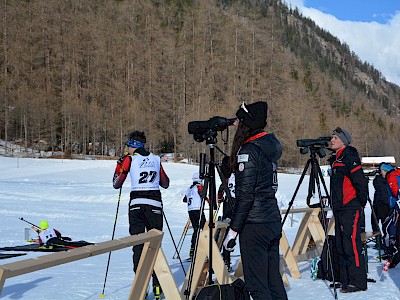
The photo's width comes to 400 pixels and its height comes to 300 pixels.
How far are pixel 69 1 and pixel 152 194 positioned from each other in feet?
240

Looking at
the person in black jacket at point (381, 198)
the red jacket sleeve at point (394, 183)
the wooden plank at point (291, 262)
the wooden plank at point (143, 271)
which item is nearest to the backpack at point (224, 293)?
the wooden plank at point (143, 271)

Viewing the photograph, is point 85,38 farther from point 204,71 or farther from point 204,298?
point 204,298

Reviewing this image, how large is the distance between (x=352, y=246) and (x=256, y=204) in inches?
95.4

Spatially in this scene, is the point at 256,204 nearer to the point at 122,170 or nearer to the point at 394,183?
the point at 122,170

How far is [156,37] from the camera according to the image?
68188 millimetres

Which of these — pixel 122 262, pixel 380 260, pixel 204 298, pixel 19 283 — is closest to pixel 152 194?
pixel 204 298

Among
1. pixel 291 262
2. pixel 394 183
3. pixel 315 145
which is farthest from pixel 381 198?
pixel 315 145

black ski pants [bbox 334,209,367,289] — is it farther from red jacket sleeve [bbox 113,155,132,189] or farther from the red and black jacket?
red jacket sleeve [bbox 113,155,132,189]

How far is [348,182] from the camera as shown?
5266 millimetres

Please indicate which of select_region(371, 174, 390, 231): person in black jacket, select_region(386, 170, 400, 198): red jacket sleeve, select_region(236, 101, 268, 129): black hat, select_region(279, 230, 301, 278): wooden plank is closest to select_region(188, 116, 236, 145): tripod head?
select_region(236, 101, 268, 129): black hat

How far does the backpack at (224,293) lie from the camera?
3.54 metres

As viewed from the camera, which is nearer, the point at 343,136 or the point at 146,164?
the point at 146,164

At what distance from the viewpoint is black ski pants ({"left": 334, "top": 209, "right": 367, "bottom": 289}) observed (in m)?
5.23

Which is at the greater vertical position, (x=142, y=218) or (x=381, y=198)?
(x=142, y=218)
